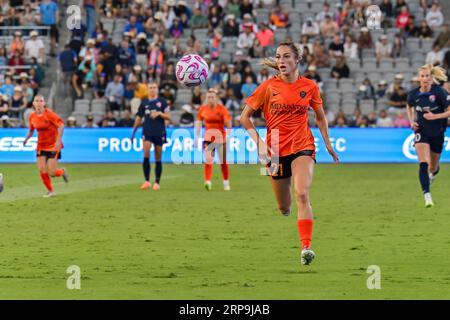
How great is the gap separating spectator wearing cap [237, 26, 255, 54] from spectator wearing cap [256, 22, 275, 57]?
33 cm

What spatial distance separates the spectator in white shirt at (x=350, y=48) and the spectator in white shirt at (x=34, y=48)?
10400 millimetres

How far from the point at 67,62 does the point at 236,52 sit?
222 inches

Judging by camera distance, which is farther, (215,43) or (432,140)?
(215,43)

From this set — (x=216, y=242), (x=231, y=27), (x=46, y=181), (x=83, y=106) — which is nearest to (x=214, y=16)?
(x=231, y=27)

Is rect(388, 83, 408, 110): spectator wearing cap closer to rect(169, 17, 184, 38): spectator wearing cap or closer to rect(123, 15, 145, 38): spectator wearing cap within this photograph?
rect(169, 17, 184, 38): spectator wearing cap

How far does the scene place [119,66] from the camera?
1428 inches

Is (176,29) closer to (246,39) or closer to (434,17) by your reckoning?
(246,39)

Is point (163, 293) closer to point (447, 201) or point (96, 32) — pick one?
point (447, 201)

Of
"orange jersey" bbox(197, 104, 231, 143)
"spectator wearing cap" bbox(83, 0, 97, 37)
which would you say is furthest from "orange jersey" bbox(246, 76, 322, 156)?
"spectator wearing cap" bbox(83, 0, 97, 37)

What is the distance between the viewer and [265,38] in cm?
3709

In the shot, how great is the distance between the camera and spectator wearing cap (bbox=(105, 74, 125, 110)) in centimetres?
3606

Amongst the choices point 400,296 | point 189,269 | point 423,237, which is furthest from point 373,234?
point 400,296

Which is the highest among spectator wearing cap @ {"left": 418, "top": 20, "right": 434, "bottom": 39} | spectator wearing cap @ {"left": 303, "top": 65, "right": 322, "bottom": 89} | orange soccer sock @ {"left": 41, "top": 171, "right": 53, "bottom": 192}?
spectator wearing cap @ {"left": 418, "top": 20, "right": 434, "bottom": 39}

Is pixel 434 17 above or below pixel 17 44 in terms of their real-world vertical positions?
above
